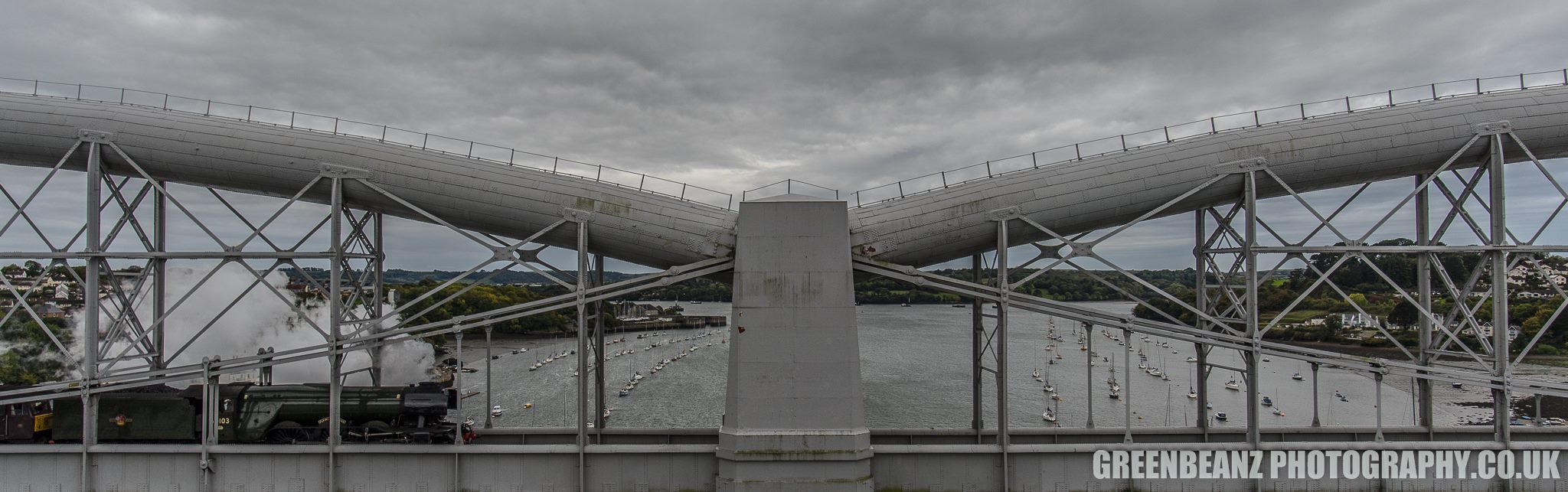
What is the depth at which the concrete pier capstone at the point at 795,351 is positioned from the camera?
639 inches

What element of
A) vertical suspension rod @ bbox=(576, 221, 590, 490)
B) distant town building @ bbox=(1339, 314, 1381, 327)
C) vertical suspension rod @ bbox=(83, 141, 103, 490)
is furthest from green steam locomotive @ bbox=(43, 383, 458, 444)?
distant town building @ bbox=(1339, 314, 1381, 327)

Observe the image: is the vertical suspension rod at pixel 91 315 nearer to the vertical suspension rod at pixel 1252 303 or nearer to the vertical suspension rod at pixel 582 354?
the vertical suspension rod at pixel 582 354

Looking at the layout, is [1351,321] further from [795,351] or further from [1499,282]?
[795,351]

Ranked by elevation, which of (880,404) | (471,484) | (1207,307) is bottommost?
(880,404)

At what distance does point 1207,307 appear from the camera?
1955cm

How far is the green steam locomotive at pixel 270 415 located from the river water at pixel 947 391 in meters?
25.5

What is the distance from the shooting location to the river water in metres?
50.7

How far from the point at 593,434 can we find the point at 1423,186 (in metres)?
21.6

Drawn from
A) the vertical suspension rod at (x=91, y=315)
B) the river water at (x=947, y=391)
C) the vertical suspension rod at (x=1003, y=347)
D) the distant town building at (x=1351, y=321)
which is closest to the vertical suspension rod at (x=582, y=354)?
the vertical suspension rod at (x=1003, y=347)

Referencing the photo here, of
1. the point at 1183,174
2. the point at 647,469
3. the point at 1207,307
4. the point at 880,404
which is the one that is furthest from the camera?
the point at 880,404

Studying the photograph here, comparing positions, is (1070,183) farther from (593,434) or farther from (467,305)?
(467,305)

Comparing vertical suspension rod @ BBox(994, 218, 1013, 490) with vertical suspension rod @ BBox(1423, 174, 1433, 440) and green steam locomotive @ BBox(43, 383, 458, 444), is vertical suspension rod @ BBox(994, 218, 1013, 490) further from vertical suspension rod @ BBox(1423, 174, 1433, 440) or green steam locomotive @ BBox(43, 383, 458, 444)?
green steam locomotive @ BBox(43, 383, 458, 444)

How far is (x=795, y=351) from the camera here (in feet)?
54.4

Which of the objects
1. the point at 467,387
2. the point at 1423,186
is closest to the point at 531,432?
the point at 1423,186
